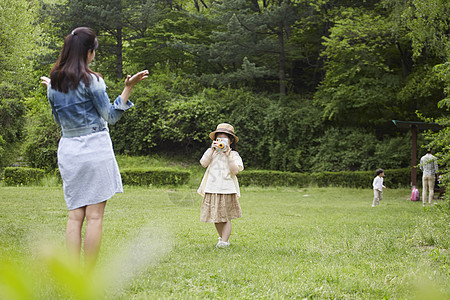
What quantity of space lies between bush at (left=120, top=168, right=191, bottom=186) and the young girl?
49.4 ft

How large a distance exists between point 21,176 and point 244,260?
62.1ft

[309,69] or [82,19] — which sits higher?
[82,19]

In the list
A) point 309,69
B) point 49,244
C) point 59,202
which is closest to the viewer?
point 49,244

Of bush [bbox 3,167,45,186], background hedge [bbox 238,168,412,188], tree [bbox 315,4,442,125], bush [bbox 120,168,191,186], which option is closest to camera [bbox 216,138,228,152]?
bush [bbox 120,168,191,186]

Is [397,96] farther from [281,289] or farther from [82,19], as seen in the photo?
[281,289]

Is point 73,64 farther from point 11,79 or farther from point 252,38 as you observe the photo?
point 11,79

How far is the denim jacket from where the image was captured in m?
3.60

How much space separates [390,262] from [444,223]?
409cm

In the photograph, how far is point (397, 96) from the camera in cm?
2222

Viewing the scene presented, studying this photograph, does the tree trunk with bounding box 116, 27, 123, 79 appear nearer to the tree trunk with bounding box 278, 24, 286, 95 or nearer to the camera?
the tree trunk with bounding box 278, 24, 286, 95

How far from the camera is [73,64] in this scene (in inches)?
141

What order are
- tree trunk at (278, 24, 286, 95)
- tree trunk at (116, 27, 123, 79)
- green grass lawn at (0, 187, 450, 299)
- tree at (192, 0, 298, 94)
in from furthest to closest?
tree trunk at (116, 27, 123, 79)
tree trunk at (278, 24, 286, 95)
tree at (192, 0, 298, 94)
green grass lawn at (0, 187, 450, 299)

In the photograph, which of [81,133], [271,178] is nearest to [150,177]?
[271,178]

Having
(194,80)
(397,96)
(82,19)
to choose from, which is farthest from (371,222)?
(82,19)
